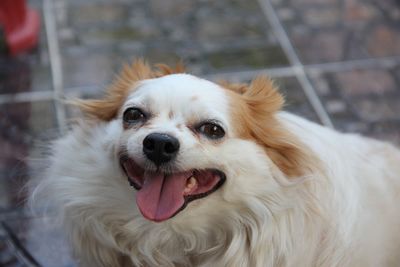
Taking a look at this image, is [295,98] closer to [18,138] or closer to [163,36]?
[163,36]

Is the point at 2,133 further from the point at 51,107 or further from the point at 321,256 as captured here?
the point at 321,256

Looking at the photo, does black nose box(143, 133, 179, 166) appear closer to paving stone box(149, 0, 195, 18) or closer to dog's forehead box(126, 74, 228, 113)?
dog's forehead box(126, 74, 228, 113)

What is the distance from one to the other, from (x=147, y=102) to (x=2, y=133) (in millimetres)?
1711

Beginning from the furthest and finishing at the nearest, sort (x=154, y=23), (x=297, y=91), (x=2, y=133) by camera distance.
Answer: (x=154, y=23) → (x=297, y=91) → (x=2, y=133)

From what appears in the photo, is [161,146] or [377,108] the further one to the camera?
[377,108]

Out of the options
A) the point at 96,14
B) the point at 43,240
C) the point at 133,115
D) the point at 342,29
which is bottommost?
the point at 43,240

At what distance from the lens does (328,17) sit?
4.43 m

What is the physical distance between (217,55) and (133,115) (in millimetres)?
2054

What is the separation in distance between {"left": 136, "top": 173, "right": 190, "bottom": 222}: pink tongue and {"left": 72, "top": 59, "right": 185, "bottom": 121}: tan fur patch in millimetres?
290

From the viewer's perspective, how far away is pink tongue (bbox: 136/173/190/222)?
6.73ft

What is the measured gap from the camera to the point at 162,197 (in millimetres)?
2066

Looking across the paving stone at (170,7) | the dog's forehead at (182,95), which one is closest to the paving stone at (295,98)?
the paving stone at (170,7)

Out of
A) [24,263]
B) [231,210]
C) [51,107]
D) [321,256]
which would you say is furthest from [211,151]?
[51,107]

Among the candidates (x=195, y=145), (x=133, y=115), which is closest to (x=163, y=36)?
(x=133, y=115)
